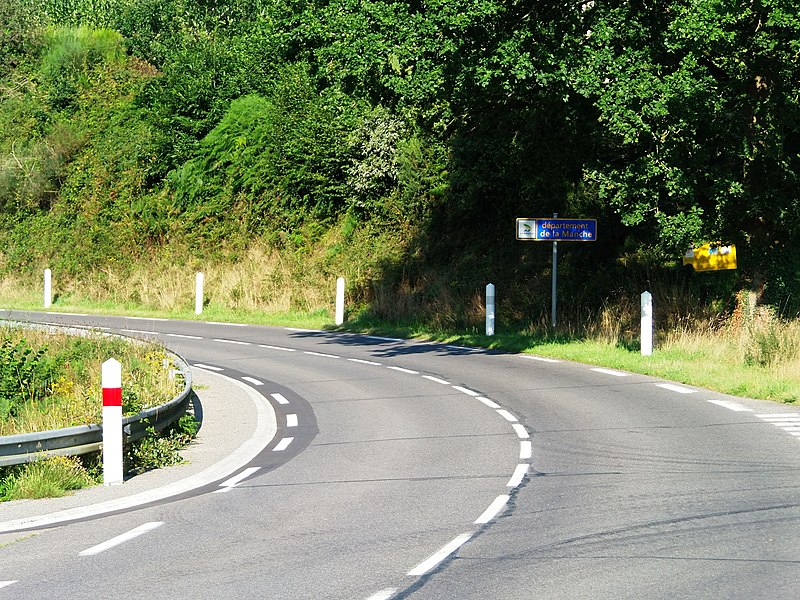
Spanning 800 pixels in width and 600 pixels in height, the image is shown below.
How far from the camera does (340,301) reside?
30234mm

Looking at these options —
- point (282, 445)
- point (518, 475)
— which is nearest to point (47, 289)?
point (282, 445)

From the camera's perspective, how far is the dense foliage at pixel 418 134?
20016 millimetres

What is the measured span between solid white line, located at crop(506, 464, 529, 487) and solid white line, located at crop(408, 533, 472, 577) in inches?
81.2

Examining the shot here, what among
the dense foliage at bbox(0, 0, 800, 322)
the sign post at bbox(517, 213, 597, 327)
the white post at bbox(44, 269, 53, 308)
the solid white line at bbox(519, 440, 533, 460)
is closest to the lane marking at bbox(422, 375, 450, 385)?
the dense foliage at bbox(0, 0, 800, 322)

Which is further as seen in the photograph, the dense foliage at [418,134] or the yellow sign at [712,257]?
the yellow sign at [712,257]

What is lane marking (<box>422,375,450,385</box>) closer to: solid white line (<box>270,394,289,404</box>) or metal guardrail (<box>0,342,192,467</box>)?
solid white line (<box>270,394,289,404</box>)

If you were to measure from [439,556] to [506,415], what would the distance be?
23.7 ft

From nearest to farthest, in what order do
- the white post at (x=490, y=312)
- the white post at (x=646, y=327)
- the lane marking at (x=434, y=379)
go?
the lane marking at (x=434, y=379) < the white post at (x=646, y=327) < the white post at (x=490, y=312)

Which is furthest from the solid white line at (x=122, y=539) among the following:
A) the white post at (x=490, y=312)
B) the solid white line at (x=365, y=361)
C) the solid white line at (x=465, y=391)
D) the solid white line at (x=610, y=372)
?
the white post at (x=490, y=312)

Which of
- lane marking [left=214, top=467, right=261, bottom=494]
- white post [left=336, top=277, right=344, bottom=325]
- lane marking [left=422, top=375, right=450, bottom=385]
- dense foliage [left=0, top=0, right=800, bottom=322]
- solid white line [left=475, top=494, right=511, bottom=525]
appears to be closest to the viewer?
solid white line [left=475, top=494, right=511, bottom=525]

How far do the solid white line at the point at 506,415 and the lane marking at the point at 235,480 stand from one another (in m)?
4.06

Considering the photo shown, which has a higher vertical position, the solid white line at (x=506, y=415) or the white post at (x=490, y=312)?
the white post at (x=490, y=312)

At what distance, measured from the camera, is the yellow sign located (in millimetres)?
22859

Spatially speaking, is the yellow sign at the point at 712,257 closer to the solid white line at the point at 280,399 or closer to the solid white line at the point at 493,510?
the solid white line at the point at 280,399
